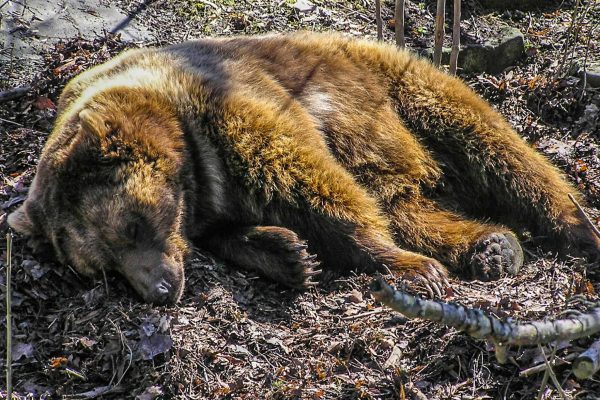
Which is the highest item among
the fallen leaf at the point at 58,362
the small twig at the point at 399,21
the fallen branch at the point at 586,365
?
the small twig at the point at 399,21

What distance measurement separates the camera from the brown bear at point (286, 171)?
4457 millimetres

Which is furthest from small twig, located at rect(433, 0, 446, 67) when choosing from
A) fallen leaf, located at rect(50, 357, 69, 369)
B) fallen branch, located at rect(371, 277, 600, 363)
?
fallen leaf, located at rect(50, 357, 69, 369)

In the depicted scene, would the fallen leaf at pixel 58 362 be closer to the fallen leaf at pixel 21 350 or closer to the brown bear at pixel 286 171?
the fallen leaf at pixel 21 350

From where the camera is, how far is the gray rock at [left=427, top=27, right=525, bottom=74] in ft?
24.1

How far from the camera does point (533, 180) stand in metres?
5.36

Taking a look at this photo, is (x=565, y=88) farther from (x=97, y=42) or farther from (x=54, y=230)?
(x=54, y=230)

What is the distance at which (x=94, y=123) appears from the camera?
4.45 metres

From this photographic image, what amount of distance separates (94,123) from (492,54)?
441cm

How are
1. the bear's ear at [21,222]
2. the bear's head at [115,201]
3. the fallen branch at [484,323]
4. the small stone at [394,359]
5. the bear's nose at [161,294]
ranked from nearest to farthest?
the fallen branch at [484,323] < the small stone at [394,359] < the bear's nose at [161,294] < the bear's head at [115,201] < the bear's ear at [21,222]

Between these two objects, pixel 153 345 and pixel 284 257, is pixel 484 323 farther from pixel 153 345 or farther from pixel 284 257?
pixel 284 257

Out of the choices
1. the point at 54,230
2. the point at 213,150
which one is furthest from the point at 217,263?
the point at 54,230

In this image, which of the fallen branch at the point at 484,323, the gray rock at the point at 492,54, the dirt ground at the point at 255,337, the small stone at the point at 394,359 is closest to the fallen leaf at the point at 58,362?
the dirt ground at the point at 255,337

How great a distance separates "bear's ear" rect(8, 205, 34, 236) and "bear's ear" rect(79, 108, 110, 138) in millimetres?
702

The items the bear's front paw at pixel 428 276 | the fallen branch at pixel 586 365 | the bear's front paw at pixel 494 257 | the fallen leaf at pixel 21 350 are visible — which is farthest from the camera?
the bear's front paw at pixel 494 257
